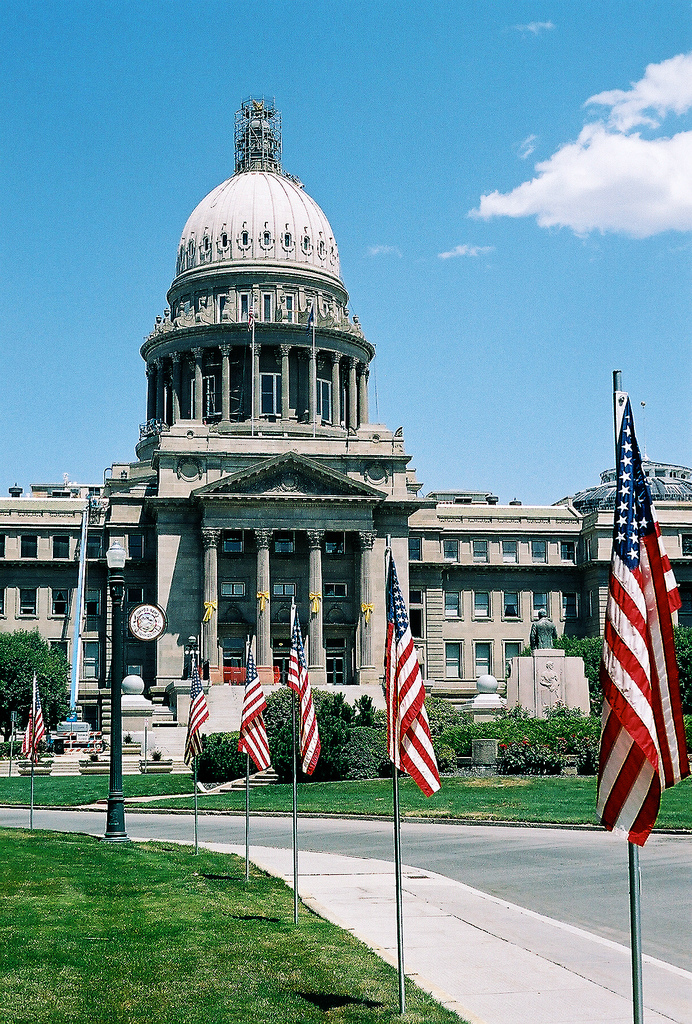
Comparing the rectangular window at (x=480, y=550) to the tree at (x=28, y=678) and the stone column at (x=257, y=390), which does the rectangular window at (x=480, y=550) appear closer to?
the stone column at (x=257, y=390)

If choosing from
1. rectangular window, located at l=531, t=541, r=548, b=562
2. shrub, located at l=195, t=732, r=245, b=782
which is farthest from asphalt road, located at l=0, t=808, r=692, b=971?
rectangular window, located at l=531, t=541, r=548, b=562

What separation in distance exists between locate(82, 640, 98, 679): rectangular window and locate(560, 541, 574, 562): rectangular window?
4056 cm

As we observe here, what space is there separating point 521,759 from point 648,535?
42267mm

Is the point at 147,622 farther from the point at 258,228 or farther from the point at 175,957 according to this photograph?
the point at 175,957

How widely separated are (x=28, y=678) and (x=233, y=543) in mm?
17530

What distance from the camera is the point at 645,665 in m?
9.83

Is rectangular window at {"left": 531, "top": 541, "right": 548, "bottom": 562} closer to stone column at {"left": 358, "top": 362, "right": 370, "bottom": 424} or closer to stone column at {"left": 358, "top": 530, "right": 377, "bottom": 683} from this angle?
stone column at {"left": 358, "top": 362, "right": 370, "bottom": 424}

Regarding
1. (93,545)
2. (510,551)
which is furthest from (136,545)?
(510,551)

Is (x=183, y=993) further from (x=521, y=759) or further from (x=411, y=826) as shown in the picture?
(x=521, y=759)

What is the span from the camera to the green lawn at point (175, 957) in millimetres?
13969

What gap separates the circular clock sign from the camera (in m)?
88.8

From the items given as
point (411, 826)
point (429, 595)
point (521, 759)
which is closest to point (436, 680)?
point (429, 595)

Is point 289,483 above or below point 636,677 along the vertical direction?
above

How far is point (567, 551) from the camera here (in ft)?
380
